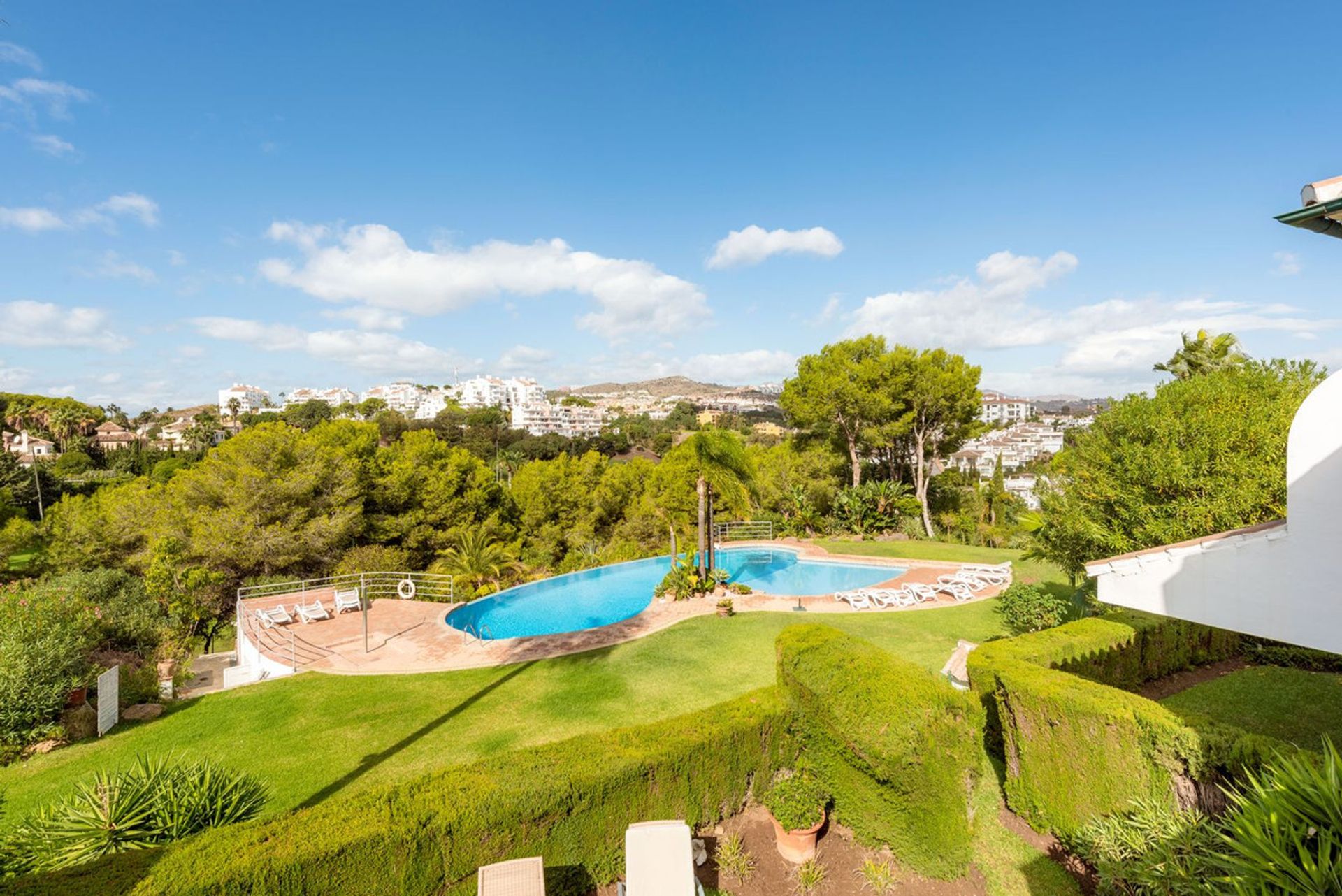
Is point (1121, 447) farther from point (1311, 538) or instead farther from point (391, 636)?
point (391, 636)

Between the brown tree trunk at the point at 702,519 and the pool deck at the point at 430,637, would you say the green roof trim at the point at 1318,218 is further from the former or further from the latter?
the brown tree trunk at the point at 702,519

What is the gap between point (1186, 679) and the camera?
8.40m

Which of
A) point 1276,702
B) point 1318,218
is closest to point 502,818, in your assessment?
point 1318,218

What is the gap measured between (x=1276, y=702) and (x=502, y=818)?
9.97 m

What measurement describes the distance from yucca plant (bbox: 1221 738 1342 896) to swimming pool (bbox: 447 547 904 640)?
12.2m

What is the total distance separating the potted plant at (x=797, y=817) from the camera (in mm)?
5410

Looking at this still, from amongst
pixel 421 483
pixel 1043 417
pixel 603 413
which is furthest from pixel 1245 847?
pixel 1043 417

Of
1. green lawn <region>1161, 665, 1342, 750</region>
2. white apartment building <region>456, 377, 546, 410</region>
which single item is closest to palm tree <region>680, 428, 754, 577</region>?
green lawn <region>1161, 665, 1342, 750</region>

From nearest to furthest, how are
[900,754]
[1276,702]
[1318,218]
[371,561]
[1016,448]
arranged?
[1318,218] < [900,754] < [1276,702] < [371,561] < [1016,448]

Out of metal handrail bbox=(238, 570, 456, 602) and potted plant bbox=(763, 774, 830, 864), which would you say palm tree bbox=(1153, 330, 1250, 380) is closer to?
potted plant bbox=(763, 774, 830, 864)

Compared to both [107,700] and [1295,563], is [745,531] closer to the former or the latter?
[107,700]

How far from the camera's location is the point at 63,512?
24.5m

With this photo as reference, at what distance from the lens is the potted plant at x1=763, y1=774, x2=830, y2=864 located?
5410 mm

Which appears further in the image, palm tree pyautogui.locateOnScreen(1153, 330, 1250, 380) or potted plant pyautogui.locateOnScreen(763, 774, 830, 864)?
palm tree pyautogui.locateOnScreen(1153, 330, 1250, 380)
